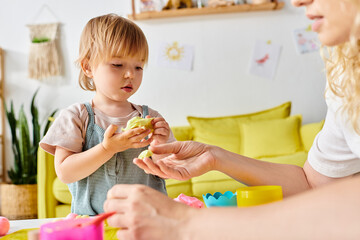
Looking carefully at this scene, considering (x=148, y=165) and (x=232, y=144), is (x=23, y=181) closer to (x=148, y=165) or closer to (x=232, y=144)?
(x=232, y=144)

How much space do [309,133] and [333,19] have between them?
2540mm

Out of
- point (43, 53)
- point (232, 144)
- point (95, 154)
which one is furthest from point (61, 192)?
point (95, 154)

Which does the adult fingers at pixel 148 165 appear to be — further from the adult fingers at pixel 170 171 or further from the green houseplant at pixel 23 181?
the green houseplant at pixel 23 181

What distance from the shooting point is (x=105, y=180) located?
4.65ft

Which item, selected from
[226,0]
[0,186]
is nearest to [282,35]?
[226,0]

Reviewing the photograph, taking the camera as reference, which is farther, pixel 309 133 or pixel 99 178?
pixel 309 133

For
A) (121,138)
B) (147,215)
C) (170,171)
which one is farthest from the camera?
(121,138)

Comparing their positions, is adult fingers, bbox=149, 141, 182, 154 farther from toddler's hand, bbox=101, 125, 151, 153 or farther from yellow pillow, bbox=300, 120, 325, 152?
yellow pillow, bbox=300, 120, 325, 152

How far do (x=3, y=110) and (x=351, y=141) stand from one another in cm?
A: 375

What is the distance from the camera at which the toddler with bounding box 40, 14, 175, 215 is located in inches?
53.2

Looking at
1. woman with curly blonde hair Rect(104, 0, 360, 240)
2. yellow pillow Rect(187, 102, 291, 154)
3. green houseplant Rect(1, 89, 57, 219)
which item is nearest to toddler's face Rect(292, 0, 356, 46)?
woman with curly blonde hair Rect(104, 0, 360, 240)

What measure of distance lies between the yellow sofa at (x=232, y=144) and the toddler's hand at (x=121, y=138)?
163 centimetres

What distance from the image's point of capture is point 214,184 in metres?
2.83

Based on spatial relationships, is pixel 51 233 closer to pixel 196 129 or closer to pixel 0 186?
pixel 196 129
